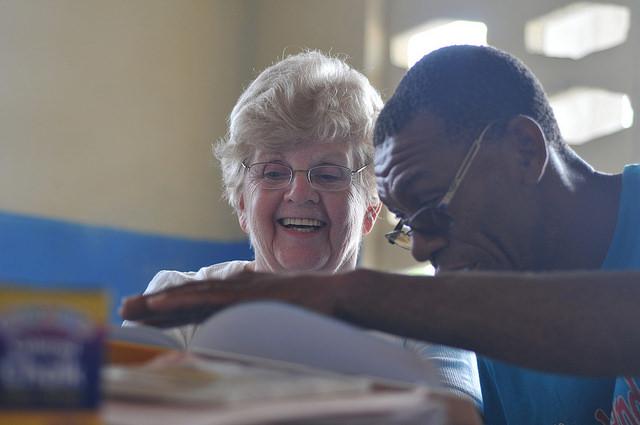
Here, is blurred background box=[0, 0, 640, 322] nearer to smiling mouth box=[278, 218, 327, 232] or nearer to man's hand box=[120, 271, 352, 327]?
smiling mouth box=[278, 218, 327, 232]

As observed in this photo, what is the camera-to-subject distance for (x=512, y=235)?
130cm

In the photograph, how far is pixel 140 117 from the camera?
4922 mm

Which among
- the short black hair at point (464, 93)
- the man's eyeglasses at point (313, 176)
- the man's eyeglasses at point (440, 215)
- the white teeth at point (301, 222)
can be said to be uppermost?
the short black hair at point (464, 93)

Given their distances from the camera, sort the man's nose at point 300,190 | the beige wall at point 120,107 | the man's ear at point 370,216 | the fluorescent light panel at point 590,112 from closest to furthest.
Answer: the man's nose at point 300,190
the man's ear at point 370,216
the fluorescent light panel at point 590,112
the beige wall at point 120,107

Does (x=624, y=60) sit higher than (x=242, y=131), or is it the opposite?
(x=624, y=60)

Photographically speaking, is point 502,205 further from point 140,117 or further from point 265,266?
point 140,117

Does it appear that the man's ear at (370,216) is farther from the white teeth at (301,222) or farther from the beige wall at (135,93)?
the beige wall at (135,93)


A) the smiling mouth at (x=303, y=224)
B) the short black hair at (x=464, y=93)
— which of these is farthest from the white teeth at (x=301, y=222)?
the short black hair at (x=464, y=93)

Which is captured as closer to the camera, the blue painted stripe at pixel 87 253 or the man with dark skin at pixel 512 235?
the man with dark skin at pixel 512 235

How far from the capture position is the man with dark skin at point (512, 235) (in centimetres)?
80

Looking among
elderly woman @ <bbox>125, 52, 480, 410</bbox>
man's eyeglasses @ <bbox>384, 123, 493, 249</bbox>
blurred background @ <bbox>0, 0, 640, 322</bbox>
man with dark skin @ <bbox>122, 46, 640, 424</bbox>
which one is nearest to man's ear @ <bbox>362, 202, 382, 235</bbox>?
elderly woman @ <bbox>125, 52, 480, 410</bbox>

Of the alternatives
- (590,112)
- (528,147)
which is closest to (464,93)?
(528,147)

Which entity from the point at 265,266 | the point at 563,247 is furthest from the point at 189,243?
the point at 563,247

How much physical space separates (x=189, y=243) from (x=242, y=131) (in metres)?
2.92
